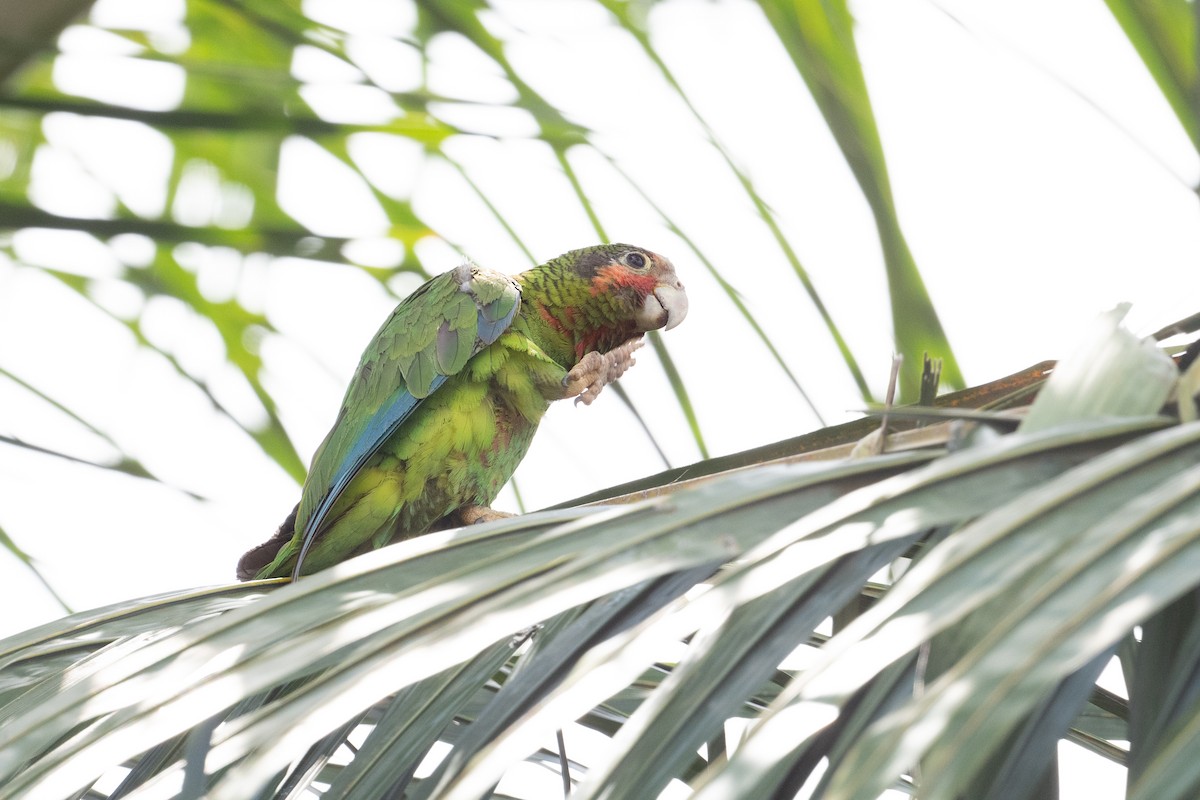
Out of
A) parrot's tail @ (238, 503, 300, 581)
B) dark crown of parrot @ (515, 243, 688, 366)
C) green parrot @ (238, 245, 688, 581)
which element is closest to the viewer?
parrot's tail @ (238, 503, 300, 581)

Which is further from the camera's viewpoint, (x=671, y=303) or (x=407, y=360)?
(x=671, y=303)

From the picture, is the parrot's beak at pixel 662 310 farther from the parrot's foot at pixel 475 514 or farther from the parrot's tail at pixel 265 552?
the parrot's tail at pixel 265 552

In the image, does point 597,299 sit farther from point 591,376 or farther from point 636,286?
point 591,376

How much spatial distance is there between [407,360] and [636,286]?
0.50 metres

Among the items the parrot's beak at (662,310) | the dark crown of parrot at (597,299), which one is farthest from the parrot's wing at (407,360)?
the parrot's beak at (662,310)

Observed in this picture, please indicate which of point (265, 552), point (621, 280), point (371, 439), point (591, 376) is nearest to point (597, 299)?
point (621, 280)

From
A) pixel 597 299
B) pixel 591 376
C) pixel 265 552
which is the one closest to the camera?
pixel 265 552

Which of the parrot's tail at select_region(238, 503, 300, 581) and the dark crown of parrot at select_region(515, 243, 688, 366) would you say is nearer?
the parrot's tail at select_region(238, 503, 300, 581)

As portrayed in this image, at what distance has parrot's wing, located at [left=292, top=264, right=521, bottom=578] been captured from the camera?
1.64 m

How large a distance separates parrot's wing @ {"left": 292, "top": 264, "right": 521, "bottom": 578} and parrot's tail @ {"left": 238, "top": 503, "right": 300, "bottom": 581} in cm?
4

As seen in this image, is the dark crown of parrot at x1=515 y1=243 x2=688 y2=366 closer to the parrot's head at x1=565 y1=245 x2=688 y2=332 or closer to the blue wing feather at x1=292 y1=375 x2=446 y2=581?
the parrot's head at x1=565 y1=245 x2=688 y2=332

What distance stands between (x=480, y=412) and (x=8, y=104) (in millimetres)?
798

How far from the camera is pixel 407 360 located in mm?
1731

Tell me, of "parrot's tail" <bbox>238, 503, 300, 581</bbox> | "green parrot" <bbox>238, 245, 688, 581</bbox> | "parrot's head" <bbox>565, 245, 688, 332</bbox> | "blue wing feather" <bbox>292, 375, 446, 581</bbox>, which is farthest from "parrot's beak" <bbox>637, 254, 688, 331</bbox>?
"parrot's tail" <bbox>238, 503, 300, 581</bbox>
